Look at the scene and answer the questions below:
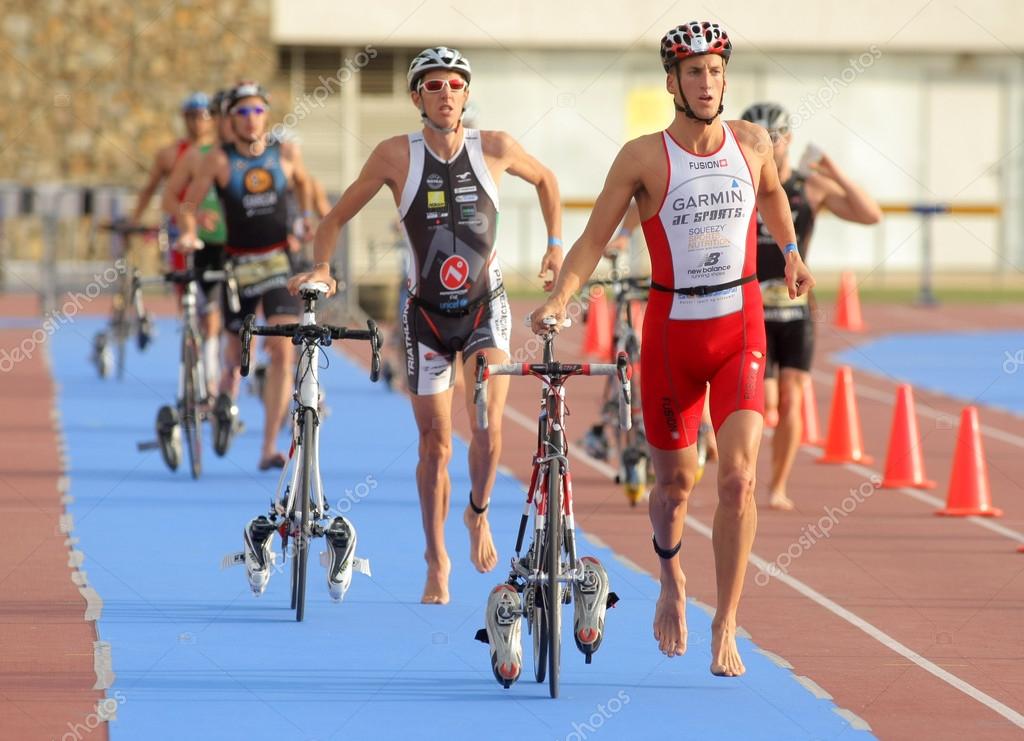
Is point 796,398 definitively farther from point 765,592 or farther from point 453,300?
point 453,300

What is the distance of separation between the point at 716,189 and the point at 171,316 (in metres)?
22.5

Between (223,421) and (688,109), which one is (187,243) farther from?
(688,109)

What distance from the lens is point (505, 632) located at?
7.34 meters

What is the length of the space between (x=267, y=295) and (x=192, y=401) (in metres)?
0.82

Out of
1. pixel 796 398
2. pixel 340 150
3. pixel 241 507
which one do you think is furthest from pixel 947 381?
pixel 340 150

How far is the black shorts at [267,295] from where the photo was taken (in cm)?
1311

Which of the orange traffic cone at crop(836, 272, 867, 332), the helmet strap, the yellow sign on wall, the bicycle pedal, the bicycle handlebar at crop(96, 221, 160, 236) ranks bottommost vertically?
the orange traffic cone at crop(836, 272, 867, 332)

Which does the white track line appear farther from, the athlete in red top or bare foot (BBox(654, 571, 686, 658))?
the athlete in red top

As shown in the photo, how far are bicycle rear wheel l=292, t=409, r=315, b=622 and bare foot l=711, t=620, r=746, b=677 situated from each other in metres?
1.88

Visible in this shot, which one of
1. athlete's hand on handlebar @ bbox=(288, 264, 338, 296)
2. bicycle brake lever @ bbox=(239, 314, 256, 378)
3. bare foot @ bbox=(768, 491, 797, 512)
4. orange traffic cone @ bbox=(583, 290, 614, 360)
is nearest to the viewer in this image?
bicycle brake lever @ bbox=(239, 314, 256, 378)

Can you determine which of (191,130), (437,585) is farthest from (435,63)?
(191,130)

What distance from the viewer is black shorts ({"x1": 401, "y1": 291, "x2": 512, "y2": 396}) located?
9133mm

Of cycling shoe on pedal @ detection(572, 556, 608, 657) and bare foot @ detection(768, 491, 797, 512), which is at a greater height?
cycling shoe on pedal @ detection(572, 556, 608, 657)

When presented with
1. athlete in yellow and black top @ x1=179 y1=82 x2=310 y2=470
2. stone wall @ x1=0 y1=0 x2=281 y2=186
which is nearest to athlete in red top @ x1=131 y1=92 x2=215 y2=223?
athlete in yellow and black top @ x1=179 y1=82 x2=310 y2=470
